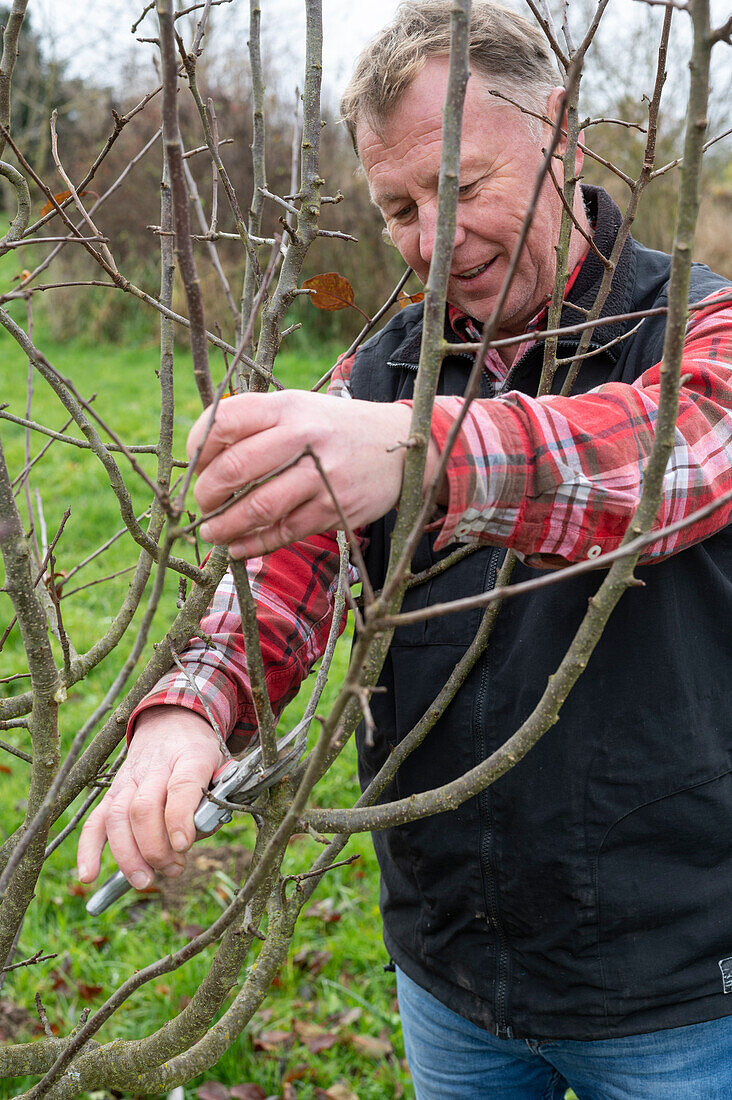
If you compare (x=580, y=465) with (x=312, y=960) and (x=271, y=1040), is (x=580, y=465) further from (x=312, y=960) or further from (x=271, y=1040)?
(x=312, y=960)

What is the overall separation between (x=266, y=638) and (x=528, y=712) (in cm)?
44

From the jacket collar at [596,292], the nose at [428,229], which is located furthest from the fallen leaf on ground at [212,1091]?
the nose at [428,229]

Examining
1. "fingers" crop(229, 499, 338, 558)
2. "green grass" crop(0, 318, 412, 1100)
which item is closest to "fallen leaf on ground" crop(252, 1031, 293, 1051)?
"green grass" crop(0, 318, 412, 1100)

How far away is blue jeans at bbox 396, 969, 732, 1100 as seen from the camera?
1.47 meters

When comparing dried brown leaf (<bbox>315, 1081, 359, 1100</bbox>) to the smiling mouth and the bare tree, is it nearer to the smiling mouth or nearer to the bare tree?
the bare tree

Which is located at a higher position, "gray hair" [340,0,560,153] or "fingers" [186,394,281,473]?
"gray hair" [340,0,560,153]

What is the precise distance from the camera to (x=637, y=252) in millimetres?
1609

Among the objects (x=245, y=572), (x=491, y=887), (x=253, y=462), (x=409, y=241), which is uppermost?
(x=409, y=241)

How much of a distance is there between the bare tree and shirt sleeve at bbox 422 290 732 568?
5 centimetres

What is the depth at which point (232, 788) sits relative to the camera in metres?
1.08

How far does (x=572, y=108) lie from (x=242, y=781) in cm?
97

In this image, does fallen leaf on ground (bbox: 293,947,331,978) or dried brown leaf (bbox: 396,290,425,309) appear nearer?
dried brown leaf (bbox: 396,290,425,309)

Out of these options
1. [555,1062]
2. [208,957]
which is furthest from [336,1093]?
[555,1062]

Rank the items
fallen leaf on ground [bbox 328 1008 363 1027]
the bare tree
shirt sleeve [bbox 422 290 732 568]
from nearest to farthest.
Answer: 1. the bare tree
2. shirt sleeve [bbox 422 290 732 568]
3. fallen leaf on ground [bbox 328 1008 363 1027]
